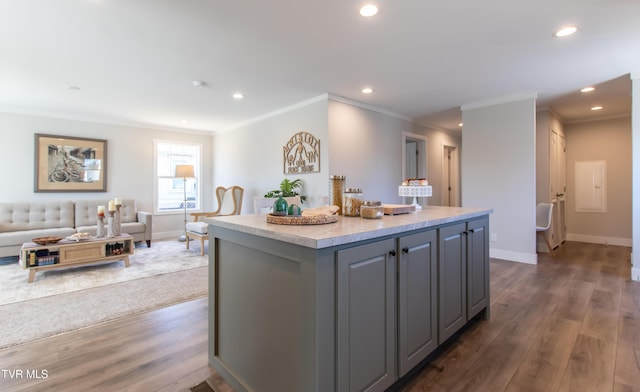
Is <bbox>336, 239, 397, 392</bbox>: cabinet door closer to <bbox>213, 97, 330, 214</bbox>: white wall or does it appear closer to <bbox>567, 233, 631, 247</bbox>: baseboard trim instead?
<bbox>213, 97, 330, 214</bbox>: white wall

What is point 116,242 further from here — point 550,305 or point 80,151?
point 550,305

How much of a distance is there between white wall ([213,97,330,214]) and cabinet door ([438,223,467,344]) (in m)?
2.44

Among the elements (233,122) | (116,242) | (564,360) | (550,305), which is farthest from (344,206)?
(233,122)

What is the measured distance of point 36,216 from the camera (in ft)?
15.7

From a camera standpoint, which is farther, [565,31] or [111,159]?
[111,159]

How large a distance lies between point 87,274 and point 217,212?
231 cm

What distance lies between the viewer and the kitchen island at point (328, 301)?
1193mm

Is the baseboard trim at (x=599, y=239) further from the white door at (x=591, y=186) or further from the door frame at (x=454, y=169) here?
the door frame at (x=454, y=169)

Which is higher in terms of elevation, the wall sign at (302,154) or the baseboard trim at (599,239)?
the wall sign at (302,154)

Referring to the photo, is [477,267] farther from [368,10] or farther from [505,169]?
[505,169]

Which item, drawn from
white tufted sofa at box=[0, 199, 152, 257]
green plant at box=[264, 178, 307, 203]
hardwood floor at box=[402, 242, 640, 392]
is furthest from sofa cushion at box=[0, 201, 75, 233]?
hardwood floor at box=[402, 242, 640, 392]

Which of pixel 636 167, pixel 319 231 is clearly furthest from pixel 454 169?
pixel 319 231

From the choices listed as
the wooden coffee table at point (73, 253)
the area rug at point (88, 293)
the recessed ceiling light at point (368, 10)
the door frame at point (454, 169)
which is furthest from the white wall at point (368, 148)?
the wooden coffee table at point (73, 253)

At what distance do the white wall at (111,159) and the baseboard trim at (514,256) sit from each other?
5996 millimetres
